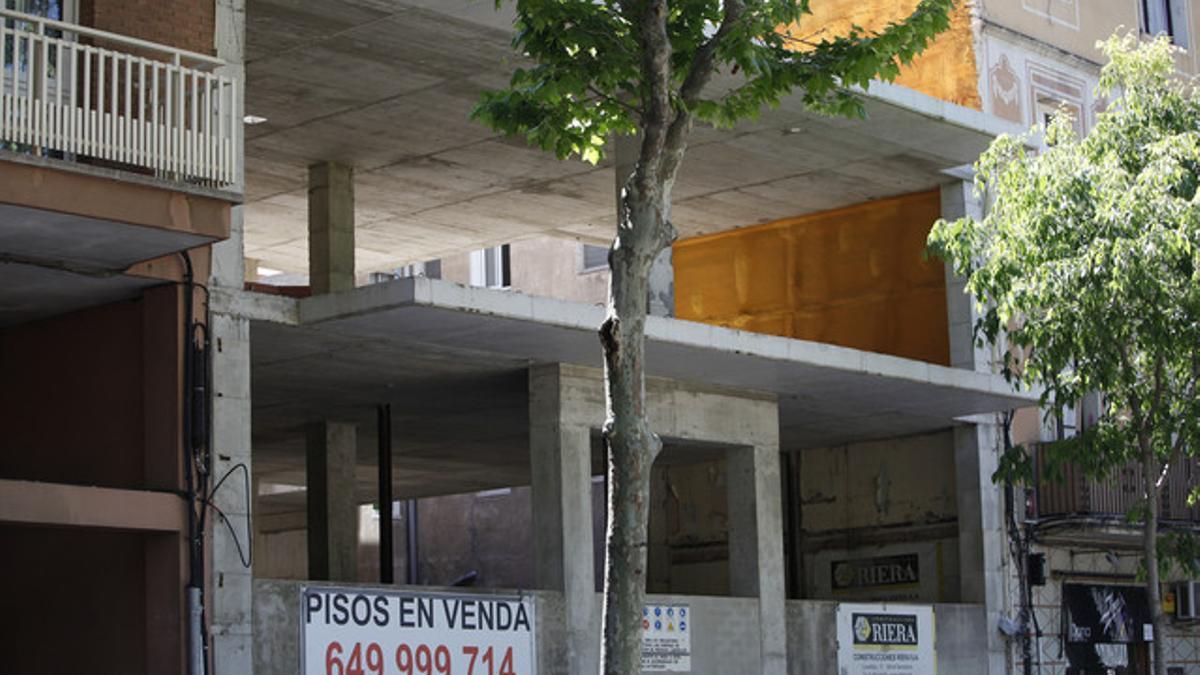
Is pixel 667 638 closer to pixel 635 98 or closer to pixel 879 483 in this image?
pixel 879 483

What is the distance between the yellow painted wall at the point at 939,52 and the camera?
1160 inches

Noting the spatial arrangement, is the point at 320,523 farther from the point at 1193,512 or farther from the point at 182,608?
the point at 1193,512

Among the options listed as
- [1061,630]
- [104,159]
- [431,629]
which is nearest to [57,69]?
[104,159]

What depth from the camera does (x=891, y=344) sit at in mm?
29359

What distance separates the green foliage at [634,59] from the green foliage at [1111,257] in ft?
20.0

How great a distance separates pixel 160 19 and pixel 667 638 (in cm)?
977

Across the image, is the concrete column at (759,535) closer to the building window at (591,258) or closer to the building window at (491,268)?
the building window at (591,258)

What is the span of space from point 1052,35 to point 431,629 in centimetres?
1499

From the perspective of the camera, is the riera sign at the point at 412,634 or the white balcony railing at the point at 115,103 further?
the riera sign at the point at 412,634

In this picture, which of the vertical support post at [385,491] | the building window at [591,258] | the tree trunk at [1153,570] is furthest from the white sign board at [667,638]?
the building window at [591,258]

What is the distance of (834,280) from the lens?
1184 inches

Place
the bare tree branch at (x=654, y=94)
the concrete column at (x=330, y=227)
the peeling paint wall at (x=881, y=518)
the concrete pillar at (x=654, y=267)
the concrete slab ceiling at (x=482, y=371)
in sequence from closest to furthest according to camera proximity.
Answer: the bare tree branch at (x=654, y=94) < the concrete slab ceiling at (x=482, y=371) < the concrete pillar at (x=654, y=267) < the concrete column at (x=330, y=227) < the peeling paint wall at (x=881, y=518)

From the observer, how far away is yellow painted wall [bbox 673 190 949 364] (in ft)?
95.5

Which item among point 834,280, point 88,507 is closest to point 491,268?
point 834,280
